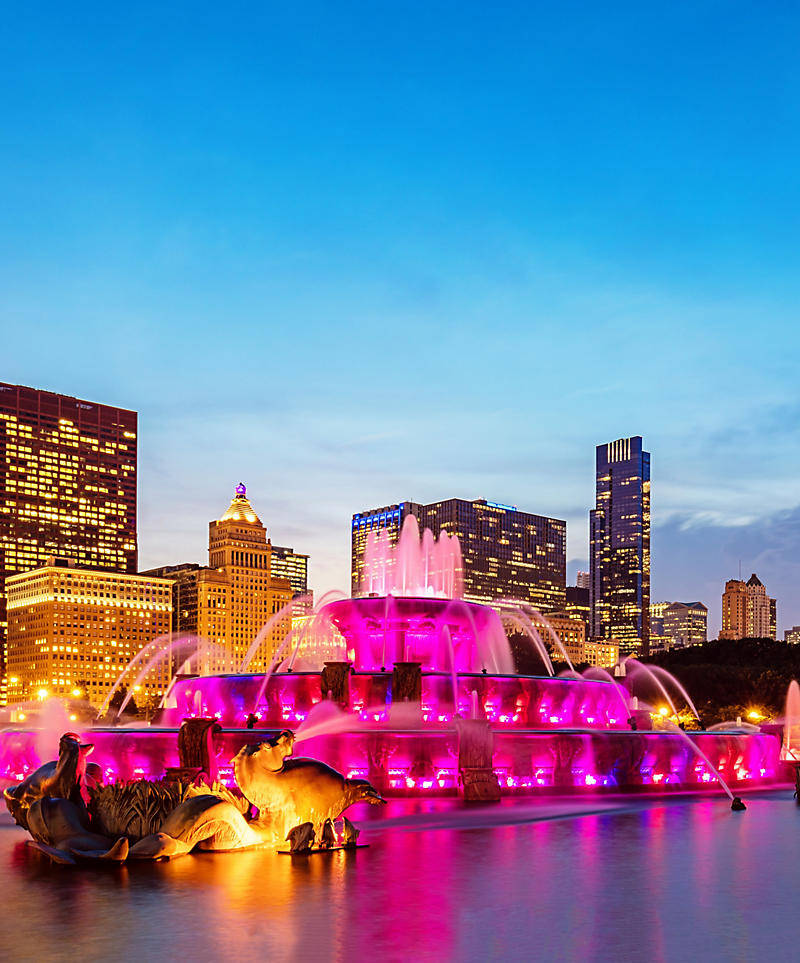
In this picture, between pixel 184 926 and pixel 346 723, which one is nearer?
pixel 184 926

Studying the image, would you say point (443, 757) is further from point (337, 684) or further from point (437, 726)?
point (337, 684)

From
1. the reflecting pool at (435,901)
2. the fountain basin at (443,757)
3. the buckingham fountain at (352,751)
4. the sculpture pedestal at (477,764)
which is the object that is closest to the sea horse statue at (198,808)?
the buckingham fountain at (352,751)

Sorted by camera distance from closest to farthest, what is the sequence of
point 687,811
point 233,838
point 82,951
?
1. point 82,951
2. point 233,838
3. point 687,811

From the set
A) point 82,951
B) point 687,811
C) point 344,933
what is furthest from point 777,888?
point 687,811

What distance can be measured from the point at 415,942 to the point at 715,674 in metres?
80.9

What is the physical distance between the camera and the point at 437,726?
1423 inches

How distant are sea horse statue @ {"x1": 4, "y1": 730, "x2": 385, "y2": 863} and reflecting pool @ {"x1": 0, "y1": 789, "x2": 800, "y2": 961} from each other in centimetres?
52

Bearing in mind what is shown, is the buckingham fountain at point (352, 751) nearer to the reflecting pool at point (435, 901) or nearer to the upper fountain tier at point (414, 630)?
the upper fountain tier at point (414, 630)

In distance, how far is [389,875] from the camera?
17578 millimetres

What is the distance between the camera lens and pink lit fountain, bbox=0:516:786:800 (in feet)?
111

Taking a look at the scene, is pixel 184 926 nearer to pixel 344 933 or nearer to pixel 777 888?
pixel 344 933

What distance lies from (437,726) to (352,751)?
344cm

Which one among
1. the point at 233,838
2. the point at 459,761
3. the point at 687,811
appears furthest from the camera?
the point at 459,761

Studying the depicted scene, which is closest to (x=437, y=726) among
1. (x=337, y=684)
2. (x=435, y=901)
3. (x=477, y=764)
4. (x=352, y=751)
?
(x=352, y=751)
